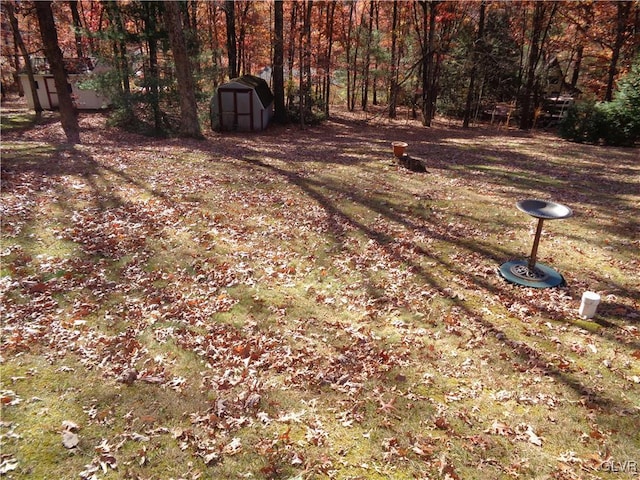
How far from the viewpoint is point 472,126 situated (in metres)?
28.7

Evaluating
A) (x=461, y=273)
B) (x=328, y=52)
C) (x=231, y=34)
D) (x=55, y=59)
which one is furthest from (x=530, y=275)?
(x=231, y=34)

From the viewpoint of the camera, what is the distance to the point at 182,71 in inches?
628

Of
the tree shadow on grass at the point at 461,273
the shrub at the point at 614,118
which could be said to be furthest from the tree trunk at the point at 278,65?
the shrub at the point at 614,118

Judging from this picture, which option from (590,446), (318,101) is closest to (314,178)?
(590,446)

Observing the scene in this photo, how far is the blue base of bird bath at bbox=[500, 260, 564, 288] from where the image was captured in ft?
21.6

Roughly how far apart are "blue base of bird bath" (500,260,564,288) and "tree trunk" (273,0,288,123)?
19.8 m

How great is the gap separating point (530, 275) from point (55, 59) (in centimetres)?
1680

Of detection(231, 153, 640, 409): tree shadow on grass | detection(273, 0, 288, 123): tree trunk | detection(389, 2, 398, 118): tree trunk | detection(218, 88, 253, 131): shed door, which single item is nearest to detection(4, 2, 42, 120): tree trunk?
detection(218, 88, 253, 131): shed door

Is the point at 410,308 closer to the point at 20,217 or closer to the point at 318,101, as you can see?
the point at 20,217

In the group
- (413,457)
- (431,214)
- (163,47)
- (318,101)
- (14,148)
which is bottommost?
(413,457)

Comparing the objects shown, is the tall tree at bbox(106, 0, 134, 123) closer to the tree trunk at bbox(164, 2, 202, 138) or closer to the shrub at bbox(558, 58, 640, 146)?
the tree trunk at bbox(164, 2, 202, 138)

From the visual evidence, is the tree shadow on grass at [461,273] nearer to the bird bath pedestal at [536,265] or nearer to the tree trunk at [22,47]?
the bird bath pedestal at [536,265]

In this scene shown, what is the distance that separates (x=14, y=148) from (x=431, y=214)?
13471 mm

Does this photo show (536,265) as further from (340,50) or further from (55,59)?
(340,50)
